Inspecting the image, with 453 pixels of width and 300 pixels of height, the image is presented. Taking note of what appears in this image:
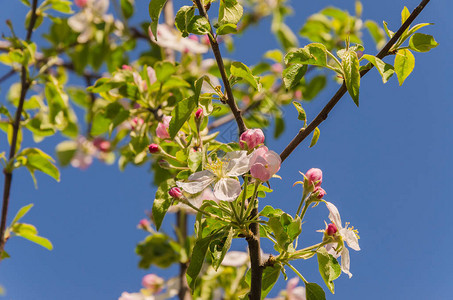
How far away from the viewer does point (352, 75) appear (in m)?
0.88

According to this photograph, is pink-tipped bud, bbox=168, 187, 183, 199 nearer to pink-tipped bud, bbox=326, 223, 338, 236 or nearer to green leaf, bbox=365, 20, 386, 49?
pink-tipped bud, bbox=326, 223, 338, 236

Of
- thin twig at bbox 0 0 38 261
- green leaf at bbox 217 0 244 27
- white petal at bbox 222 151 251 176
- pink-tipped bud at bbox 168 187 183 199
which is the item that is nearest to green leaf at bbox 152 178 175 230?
pink-tipped bud at bbox 168 187 183 199

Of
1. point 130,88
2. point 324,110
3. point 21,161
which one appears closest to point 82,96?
point 21,161

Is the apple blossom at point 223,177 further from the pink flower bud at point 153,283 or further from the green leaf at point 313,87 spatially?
the green leaf at point 313,87

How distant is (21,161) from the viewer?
1.81 meters

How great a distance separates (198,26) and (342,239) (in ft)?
1.68

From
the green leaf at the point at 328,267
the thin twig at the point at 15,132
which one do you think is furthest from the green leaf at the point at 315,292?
the thin twig at the point at 15,132

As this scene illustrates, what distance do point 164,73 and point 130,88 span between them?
0.43ft

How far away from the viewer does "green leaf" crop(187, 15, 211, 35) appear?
938 mm

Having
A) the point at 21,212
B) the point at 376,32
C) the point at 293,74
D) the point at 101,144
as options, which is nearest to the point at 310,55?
the point at 293,74

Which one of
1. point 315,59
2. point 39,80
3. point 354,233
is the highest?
point 39,80

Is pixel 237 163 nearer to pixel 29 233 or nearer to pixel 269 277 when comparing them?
pixel 269 277

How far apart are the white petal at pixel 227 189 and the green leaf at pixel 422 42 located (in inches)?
17.3

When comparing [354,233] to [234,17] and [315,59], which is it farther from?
[234,17]
